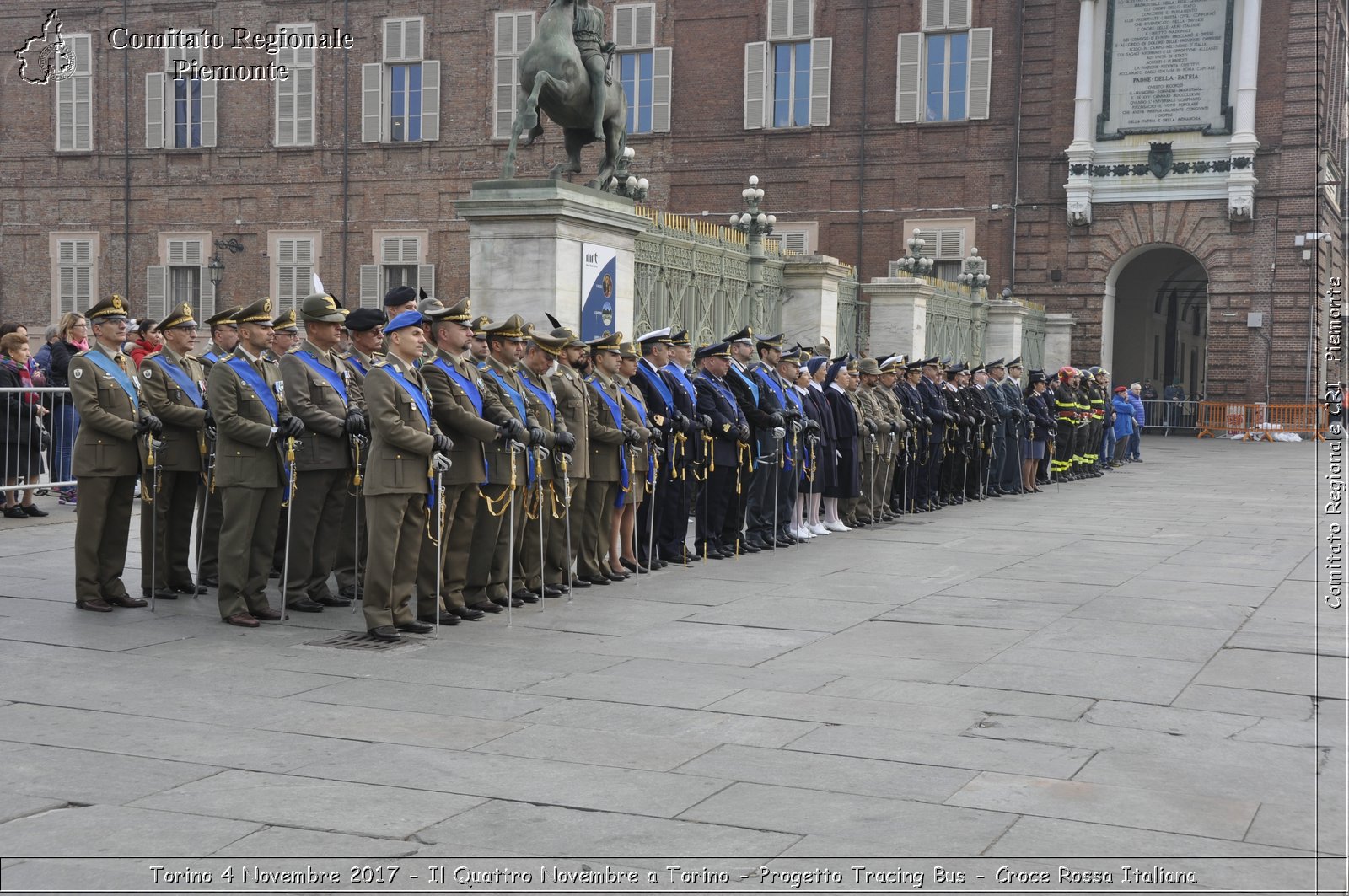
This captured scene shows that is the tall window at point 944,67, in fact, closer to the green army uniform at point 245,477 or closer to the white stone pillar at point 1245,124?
the white stone pillar at point 1245,124

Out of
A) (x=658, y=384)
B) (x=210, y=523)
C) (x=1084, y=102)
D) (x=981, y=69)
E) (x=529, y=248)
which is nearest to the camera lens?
(x=210, y=523)

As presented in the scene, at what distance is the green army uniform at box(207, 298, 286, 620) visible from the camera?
863cm

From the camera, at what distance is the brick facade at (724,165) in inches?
1294

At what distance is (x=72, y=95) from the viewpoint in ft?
127

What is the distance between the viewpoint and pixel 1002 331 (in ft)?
99.8

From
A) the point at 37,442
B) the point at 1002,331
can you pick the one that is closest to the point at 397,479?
the point at 37,442

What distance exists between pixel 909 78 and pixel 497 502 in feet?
91.4

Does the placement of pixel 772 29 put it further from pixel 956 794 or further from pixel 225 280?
pixel 956 794

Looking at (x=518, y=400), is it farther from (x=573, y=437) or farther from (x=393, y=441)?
(x=393, y=441)

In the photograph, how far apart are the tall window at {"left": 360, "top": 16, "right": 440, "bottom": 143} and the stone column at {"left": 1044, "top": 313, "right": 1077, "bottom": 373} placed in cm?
1591

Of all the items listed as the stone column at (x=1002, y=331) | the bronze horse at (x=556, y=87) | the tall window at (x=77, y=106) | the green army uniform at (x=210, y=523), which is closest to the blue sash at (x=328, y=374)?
the green army uniform at (x=210, y=523)

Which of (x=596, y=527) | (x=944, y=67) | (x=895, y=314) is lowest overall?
(x=596, y=527)

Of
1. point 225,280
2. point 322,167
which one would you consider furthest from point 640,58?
point 225,280

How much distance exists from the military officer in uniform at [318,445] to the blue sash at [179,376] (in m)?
0.83
